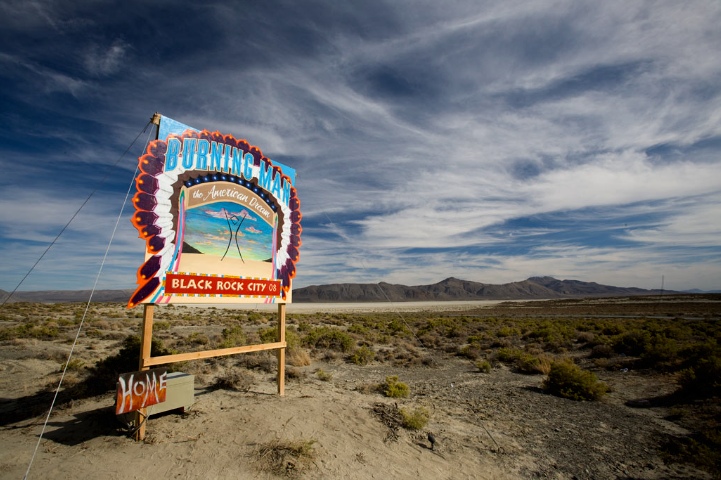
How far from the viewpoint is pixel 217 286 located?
22.2ft

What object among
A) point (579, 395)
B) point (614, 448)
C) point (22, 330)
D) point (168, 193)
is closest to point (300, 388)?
point (168, 193)

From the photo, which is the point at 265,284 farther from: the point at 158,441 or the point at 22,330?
the point at 22,330

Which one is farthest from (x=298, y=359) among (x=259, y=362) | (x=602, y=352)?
(x=602, y=352)

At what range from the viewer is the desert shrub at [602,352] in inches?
566

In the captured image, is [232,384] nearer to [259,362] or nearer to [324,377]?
[259,362]

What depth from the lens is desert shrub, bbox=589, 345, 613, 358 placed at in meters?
14.4

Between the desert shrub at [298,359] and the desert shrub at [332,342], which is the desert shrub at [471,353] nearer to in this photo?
the desert shrub at [332,342]

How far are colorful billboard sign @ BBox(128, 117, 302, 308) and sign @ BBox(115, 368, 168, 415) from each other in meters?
1.23

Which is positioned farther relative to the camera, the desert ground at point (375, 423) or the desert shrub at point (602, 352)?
the desert shrub at point (602, 352)

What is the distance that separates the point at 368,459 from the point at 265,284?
4.36 m

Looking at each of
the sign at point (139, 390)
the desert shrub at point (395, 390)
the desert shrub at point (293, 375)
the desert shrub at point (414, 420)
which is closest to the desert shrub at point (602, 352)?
the desert shrub at point (395, 390)

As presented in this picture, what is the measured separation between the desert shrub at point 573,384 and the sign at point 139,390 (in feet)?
33.0

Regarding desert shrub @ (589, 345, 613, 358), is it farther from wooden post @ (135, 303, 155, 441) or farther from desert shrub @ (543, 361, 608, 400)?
wooden post @ (135, 303, 155, 441)

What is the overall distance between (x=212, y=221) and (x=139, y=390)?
132 inches
